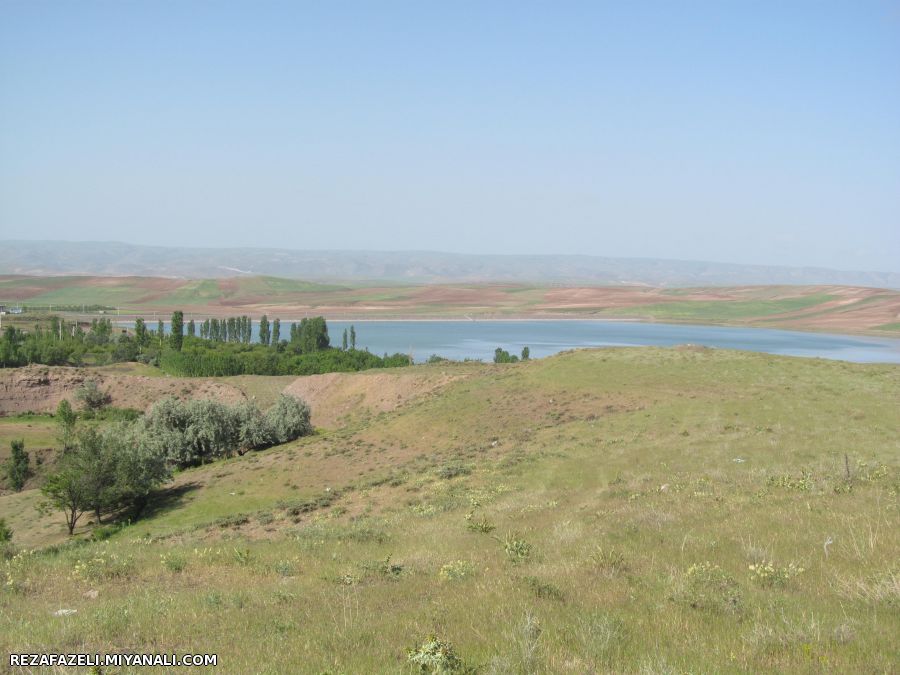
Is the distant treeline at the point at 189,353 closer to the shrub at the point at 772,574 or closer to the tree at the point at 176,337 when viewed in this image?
the tree at the point at 176,337

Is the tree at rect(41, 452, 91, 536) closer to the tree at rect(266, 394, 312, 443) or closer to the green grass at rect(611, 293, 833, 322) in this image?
the tree at rect(266, 394, 312, 443)

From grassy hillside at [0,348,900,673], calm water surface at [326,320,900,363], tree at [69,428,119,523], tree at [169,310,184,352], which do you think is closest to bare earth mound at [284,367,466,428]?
tree at [69,428,119,523]

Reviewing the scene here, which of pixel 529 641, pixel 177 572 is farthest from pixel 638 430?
pixel 529 641

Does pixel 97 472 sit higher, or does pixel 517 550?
pixel 517 550

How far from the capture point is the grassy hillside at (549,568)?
5.73 meters

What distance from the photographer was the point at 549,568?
28.3ft

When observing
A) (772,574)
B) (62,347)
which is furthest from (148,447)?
(62,347)

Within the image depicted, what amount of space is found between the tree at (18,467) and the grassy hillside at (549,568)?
20.5 metres

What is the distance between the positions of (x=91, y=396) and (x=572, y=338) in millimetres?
90139

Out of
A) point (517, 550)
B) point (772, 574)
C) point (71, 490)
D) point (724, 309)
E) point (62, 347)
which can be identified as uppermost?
point (772, 574)

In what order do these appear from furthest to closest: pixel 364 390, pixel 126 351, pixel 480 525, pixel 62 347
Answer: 1. pixel 126 351
2. pixel 62 347
3. pixel 364 390
4. pixel 480 525

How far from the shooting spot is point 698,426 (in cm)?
2550

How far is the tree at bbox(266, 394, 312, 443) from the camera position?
4040cm

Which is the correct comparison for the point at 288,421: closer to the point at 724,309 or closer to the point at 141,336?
the point at 141,336
